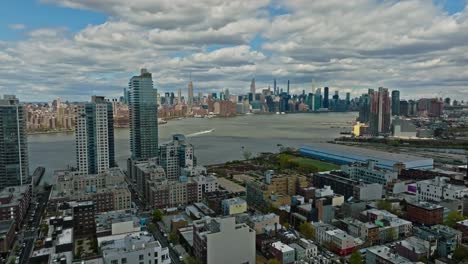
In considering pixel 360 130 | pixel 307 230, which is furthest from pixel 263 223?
pixel 360 130

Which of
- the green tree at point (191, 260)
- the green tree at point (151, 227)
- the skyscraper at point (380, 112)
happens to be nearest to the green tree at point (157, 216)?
the green tree at point (151, 227)

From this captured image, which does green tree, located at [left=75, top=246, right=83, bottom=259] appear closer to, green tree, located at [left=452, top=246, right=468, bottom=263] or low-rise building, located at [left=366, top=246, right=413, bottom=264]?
low-rise building, located at [left=366, top=246, right=413, bottom=264]

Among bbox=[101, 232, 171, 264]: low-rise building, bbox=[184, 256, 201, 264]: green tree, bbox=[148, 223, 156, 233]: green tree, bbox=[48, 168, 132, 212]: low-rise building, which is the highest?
bbox=[101, 232, 171, 264]: low-rise building

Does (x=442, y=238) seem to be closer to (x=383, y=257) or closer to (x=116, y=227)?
(x=383, y=257)

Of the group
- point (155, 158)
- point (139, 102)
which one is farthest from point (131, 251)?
point (139, 102)

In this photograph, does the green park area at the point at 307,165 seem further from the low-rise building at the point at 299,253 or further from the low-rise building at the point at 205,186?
the low-rise building at the point at 299,253

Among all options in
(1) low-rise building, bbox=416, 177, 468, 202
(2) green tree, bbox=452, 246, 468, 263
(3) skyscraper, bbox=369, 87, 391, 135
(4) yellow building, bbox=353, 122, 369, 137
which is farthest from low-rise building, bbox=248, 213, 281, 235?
(4) yellow building, bbox=353, 122, 369, 137

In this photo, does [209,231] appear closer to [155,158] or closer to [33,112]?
[155,158]
